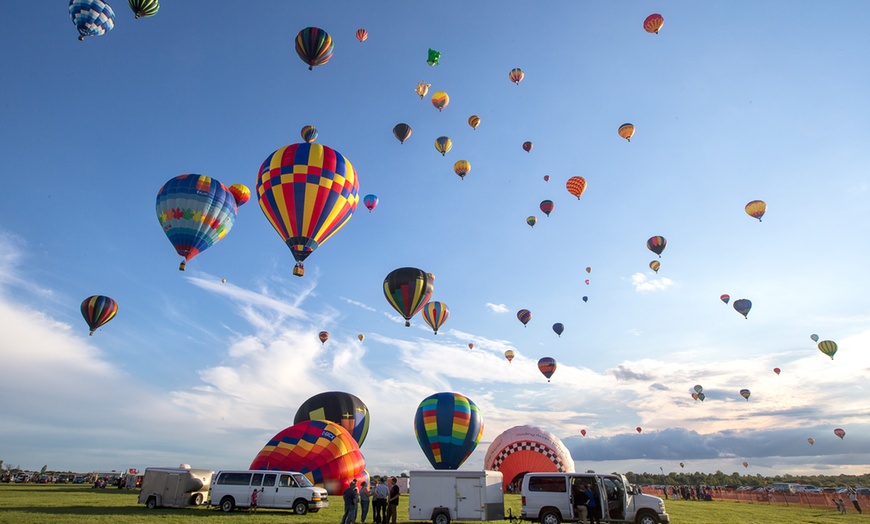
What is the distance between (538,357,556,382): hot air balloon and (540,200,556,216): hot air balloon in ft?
41.2

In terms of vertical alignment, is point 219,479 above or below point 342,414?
below

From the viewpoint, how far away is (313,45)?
27469 mm

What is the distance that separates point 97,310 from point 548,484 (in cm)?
2887

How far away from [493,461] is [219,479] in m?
18.1

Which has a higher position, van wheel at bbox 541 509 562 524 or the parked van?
the parked van

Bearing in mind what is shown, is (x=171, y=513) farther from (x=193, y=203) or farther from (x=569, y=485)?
(x=193, y=203)

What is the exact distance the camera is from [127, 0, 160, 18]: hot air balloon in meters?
26.0

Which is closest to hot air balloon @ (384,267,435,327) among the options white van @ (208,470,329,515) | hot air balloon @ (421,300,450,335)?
hot air balloon @ (421,300,450,335)

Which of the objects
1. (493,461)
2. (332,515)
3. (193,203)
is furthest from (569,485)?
→ (193,203)

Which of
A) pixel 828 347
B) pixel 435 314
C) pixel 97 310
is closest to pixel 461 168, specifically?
pixel 435 314

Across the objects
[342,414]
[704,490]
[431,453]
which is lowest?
[704,490]

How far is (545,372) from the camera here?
141 ft

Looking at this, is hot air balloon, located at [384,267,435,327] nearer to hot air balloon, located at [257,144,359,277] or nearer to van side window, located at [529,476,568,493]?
hot air balloon, located at [257,144,359,277]

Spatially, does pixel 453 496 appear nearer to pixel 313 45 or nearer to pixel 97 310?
pixel 313 45
